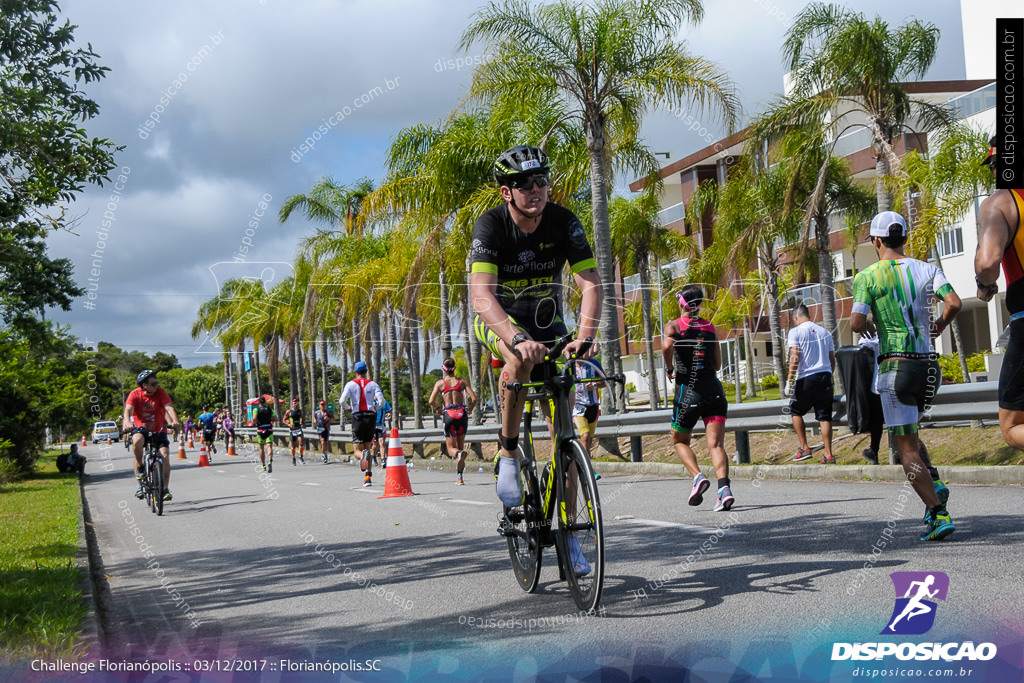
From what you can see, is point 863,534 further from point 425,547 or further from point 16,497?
point 16,497

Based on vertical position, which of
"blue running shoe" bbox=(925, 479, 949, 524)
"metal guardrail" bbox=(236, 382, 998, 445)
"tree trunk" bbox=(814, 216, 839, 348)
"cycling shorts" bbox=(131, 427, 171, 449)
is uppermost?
"tree trunk" bbox=(814, 216, 839, 348)

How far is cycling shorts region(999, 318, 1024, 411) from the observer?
4.59 metres

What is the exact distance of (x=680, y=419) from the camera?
8.70 meters

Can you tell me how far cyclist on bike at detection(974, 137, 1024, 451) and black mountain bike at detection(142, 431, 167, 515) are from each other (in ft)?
36.2

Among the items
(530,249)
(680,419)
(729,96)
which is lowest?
(680,419)

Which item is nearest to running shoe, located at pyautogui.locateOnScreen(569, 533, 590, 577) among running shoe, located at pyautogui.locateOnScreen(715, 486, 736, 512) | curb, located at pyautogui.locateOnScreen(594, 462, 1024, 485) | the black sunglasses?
the black sunglasses

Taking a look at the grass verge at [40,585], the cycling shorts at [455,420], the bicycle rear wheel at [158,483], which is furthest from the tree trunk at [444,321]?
the grass verge at [40,585]

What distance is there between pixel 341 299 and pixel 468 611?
32.9m

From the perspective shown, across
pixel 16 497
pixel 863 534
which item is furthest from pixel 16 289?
pixel 863 534

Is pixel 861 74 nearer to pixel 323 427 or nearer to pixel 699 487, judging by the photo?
pixel 699 487

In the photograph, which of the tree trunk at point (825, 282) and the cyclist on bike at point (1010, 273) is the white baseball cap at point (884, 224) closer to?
the cyclist on bike at point (1010, 273)

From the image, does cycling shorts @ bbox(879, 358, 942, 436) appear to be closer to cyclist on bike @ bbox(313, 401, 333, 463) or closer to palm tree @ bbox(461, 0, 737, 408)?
palm tree @ bbox(461, 0, 737, 408)

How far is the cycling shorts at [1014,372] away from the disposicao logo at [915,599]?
3.11ft

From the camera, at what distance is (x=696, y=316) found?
8.65 meters
